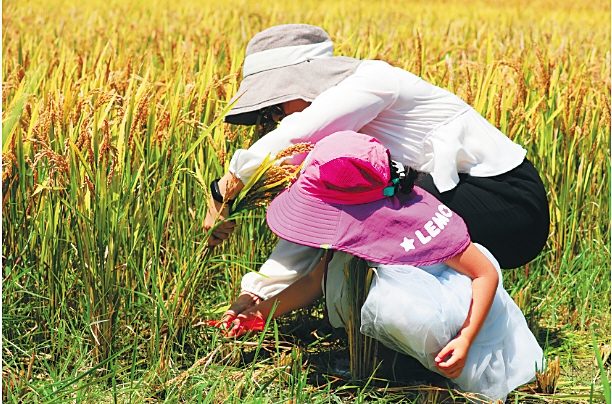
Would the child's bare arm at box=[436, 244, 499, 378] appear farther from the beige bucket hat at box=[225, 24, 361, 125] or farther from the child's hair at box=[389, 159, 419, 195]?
the beige bucket hat at box=[225, 24, 361, 125]

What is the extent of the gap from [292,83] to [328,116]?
18cm

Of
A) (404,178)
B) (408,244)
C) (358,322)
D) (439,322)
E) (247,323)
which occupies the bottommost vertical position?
(247,323)

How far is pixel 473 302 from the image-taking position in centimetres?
158

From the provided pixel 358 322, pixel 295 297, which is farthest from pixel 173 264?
pixel 358 322

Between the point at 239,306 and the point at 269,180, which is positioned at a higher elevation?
the point at 269,180

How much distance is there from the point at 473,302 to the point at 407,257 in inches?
7.0

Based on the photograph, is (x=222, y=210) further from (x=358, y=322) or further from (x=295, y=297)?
(x=358, y=322)

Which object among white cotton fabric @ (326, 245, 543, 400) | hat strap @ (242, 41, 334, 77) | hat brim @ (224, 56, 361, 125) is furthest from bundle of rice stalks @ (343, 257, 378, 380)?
hat strap @ (242, 41, 334, 77)

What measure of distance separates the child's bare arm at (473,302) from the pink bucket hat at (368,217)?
0.13 ft

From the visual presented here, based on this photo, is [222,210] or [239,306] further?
[239,306]

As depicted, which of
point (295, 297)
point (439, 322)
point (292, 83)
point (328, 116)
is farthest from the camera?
point (295, 297)

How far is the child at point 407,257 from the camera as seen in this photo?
154cm

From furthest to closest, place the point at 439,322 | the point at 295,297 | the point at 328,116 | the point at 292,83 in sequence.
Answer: the point at 295,297
the point at 292,83
the point at 328,116
the point at 439,322

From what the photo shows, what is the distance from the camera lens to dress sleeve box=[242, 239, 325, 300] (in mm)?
1933
